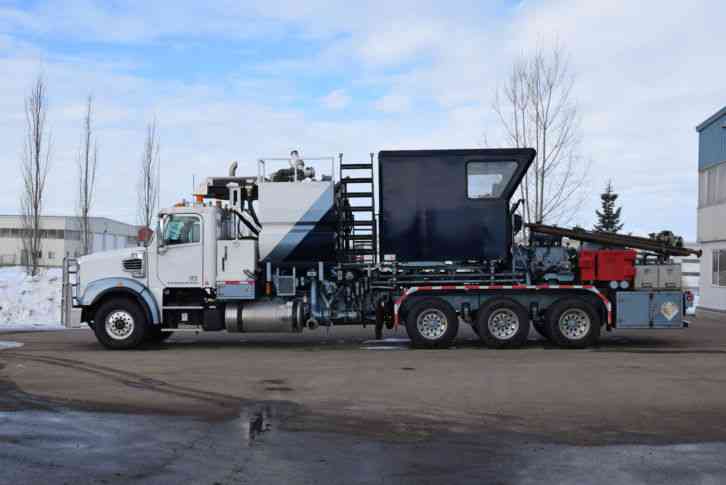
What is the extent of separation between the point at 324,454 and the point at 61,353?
9.18 meters

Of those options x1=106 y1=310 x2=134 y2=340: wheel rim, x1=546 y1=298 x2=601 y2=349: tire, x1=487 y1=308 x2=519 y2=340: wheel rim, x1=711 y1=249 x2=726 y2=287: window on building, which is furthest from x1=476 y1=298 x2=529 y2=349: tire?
x1=711 y1=249 x2=726 y2=287: window on building

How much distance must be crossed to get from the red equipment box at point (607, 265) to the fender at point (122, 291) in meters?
8.58

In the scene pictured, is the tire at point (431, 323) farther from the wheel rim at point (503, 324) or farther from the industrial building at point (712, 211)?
the industrial building at point (712, 211)

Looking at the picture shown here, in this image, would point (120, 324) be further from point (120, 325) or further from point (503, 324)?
point (503, 324)

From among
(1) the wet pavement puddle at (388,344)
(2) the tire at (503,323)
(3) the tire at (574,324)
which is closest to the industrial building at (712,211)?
(3) the tire at (574,324)

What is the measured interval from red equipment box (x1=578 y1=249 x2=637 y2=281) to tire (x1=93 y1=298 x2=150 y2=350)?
349 inches

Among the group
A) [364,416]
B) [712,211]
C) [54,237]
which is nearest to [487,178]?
[364,416]

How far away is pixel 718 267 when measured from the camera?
26.6 metres

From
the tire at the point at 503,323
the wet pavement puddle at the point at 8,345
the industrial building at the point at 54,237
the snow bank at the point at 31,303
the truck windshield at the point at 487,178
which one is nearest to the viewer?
the tire at the point at 503,323

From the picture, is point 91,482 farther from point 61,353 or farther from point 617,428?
point 61,353

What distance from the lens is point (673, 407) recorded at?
9094 mm

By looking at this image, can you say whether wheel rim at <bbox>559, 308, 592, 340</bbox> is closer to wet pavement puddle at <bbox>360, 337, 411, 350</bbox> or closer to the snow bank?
wet pavement puddle at <bbox>360, 337, 411, 350</bbox>

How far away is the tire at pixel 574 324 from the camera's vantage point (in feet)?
47.9

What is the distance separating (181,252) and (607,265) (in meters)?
8.55
